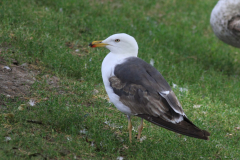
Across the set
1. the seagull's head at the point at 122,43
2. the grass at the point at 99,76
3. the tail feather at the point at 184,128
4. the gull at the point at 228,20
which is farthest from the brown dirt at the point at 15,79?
the gull at the point at 228,20

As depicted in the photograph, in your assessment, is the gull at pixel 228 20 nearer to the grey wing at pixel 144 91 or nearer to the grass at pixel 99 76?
the grass at pixel 99 76

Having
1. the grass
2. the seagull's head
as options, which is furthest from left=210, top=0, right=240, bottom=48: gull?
the seagull's head

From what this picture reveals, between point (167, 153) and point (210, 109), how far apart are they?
202 centimetres

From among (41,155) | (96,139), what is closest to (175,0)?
(96,139)

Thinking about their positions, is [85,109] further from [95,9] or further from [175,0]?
[175,0]

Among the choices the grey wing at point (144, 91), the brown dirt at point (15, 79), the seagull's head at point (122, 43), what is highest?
the seagull's head at point (122, 43)

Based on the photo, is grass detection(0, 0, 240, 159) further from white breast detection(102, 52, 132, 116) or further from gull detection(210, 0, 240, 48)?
gull detection(210, 0, 240, 48)

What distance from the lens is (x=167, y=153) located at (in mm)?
4730

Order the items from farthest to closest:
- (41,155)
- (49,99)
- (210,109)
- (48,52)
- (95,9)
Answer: (95,9) → (48,52) → (210,109) → (49,99) → (41,155)

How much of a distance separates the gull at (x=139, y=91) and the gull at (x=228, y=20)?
4003mm

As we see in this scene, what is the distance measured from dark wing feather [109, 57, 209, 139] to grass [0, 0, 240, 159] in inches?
23.0

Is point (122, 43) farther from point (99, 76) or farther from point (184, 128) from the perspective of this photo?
point (99, 76)

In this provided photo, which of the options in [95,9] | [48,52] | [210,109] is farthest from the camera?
[95,9]

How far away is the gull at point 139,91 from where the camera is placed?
4.35 meters
